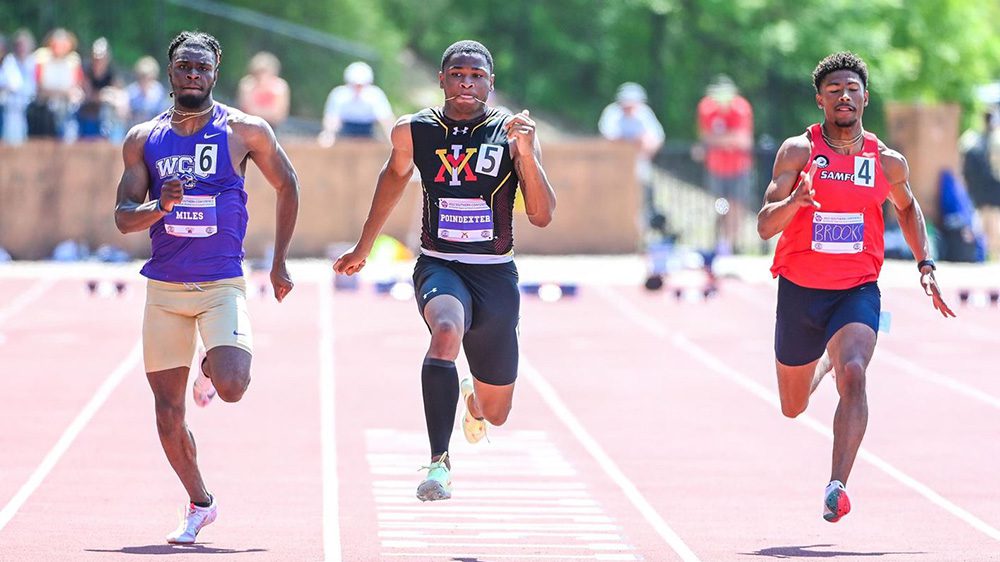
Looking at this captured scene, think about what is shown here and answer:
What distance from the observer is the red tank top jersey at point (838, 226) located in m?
9.48

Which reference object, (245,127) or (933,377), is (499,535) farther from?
(933,377)

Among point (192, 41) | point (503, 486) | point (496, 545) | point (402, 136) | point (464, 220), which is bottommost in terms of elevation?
point (503, 486)

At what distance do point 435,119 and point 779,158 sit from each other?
161 centimetres

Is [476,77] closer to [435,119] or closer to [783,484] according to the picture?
[435,119]

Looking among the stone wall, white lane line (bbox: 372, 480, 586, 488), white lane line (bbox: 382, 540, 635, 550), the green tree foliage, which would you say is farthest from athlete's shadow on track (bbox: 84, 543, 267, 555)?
the green tree foliage

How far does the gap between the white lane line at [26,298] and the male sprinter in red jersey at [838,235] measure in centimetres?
1061

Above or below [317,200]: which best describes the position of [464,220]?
above

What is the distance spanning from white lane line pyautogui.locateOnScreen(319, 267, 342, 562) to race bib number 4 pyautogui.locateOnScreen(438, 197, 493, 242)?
147cm

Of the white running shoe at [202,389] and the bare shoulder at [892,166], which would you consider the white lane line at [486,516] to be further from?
the bare shoulder at [892,166]

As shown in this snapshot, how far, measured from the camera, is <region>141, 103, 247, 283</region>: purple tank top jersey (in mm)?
8891

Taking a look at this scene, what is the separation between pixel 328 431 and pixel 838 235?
4.56m

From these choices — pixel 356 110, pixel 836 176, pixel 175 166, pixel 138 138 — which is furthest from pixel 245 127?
pixel 356 110

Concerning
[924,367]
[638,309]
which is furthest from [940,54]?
[924,367]

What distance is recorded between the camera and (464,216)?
9.19 meters
